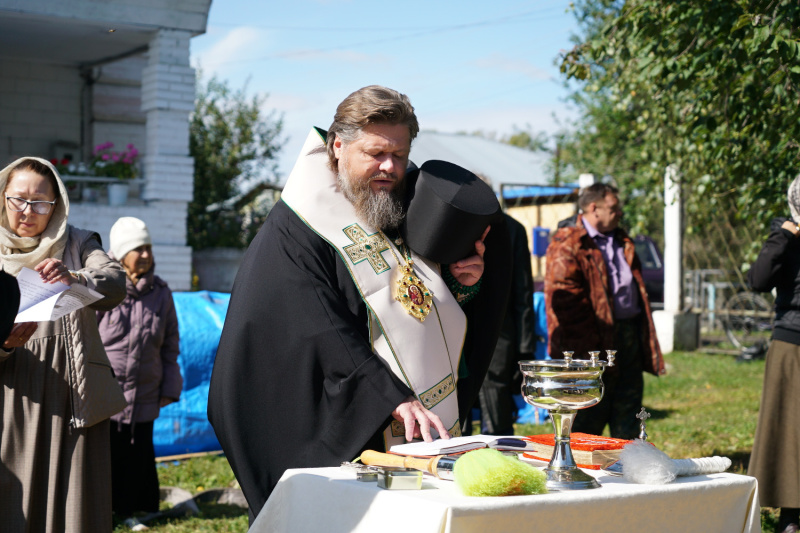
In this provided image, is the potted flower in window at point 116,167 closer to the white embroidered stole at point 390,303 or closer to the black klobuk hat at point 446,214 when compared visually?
the white embroidered stole at point 390,303

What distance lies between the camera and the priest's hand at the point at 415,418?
263 cm

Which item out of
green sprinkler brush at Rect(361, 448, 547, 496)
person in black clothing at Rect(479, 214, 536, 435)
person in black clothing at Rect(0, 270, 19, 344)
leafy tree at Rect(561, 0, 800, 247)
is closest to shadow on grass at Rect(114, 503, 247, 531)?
person in black clothing at Rect(479, 214, 536, 435)

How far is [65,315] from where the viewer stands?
378 cm

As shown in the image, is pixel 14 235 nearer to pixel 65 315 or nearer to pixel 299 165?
pixel 65 315

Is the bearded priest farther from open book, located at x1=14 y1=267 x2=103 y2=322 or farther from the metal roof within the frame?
the metal roof

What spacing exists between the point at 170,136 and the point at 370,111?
762 centimetres

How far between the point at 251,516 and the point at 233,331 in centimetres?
60

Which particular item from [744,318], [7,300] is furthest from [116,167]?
[744,318]

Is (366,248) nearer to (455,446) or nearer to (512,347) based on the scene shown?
(455,446)

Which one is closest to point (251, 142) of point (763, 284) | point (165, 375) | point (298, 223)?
point (165, 375)

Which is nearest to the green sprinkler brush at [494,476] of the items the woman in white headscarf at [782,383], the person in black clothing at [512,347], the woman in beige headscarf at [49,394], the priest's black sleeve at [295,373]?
the priest's black sleeve at [295,373]

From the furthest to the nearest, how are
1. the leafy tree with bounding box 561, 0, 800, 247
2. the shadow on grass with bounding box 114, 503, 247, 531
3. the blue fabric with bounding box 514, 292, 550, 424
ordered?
the blue fabric with bounding box 514, 292, 550, 424, the shadow on grass with bounding box 114, 503, 247, 531, the leafy tree with bounding box 561, 0, 800, 247

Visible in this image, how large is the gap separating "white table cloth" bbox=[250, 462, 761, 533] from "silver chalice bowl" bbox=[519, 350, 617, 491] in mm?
115

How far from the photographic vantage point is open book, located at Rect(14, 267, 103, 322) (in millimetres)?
3402
